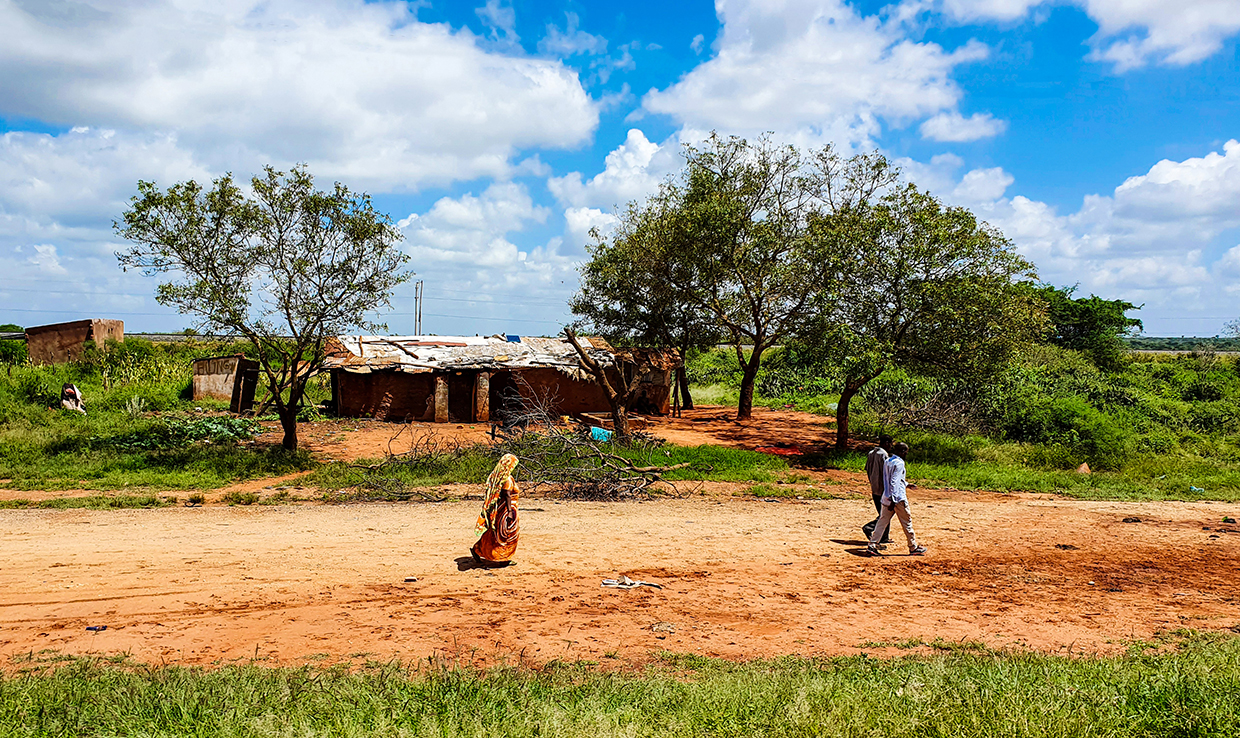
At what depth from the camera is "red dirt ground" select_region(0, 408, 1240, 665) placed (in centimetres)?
673

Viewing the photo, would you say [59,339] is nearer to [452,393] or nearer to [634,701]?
[452,393]

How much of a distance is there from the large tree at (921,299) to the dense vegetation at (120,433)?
12.9m

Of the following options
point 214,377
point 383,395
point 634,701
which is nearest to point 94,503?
point 383,395

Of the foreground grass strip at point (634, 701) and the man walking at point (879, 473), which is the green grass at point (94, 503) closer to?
the foreground grass strip at point (634, 701)

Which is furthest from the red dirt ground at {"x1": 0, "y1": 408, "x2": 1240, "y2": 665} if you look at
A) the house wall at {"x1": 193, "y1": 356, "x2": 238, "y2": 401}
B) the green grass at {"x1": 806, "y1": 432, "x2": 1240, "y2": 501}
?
the house wall at {"x1": 193, "y1": 356, "x2": 238, "y2": 401}

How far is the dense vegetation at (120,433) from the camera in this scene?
48.4 feet

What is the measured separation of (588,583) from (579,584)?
0.11 metres

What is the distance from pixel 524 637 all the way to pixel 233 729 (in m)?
2.87

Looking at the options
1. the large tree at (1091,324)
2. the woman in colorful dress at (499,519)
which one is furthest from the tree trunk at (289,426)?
the large tree at (1091,324)

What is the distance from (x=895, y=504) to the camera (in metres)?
10.2

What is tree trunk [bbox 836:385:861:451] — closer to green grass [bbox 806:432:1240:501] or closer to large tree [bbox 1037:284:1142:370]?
green grass [bbox 806:432:1240:501]

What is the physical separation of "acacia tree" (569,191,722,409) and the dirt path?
1422cm

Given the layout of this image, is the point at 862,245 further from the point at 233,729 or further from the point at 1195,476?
the point at 233,729

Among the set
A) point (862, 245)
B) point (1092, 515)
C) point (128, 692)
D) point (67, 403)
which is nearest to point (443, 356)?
point (67, 403)
